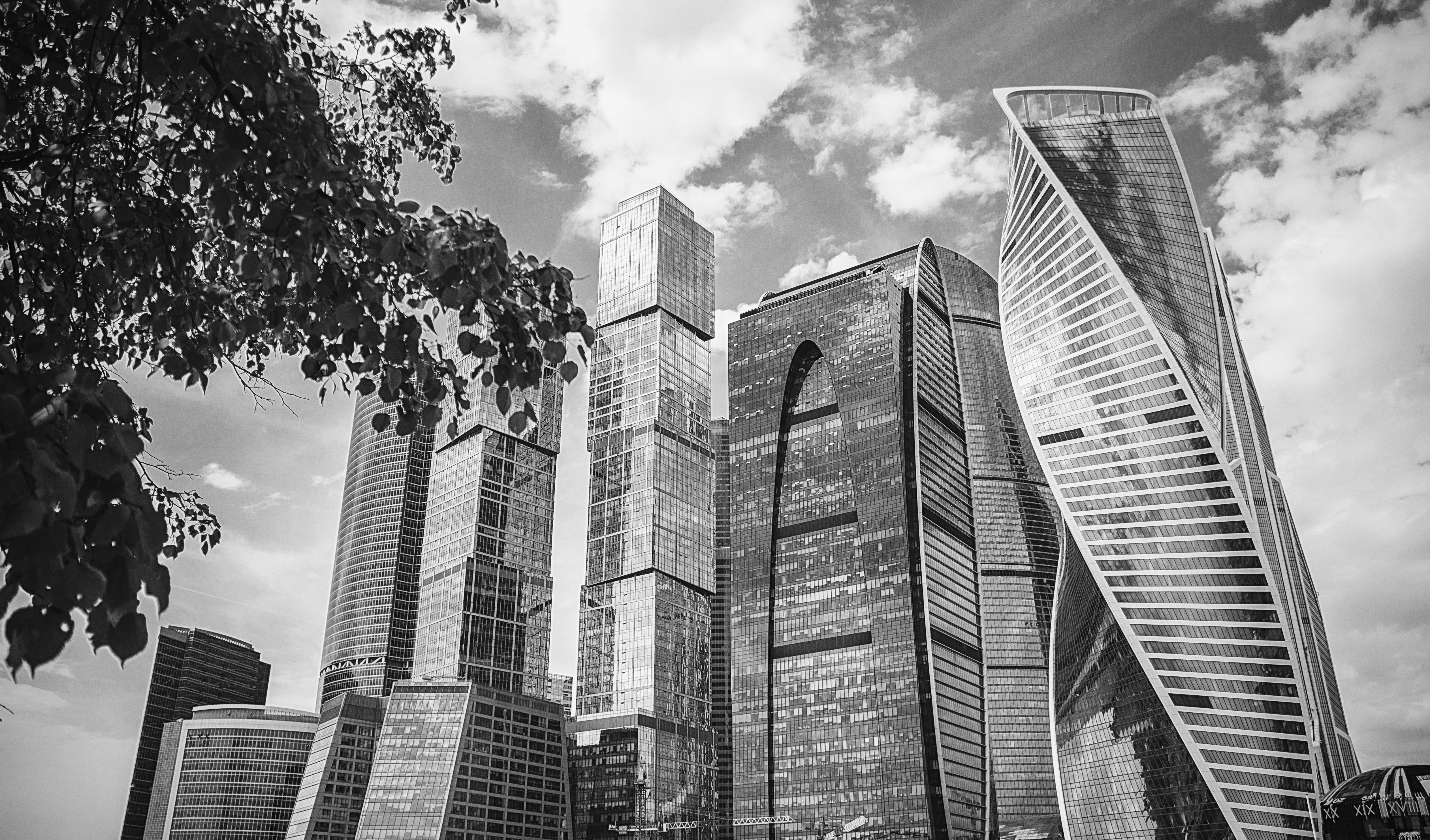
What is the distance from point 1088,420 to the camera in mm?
103188

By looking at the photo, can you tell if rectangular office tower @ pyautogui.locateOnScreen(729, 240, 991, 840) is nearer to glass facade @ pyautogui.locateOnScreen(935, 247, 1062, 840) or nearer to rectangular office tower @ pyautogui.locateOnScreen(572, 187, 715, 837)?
glass facade @ pyautogui.locateOnScreen(935, 247, 1062, 840)

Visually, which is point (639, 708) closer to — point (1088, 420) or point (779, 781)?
point (779, 781)

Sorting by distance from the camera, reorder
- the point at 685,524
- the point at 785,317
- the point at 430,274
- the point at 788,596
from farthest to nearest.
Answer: the point at 685,524 < the point at 785,317 < the point at 788,596 < the point at 430,274

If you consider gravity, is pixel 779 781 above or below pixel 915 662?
below

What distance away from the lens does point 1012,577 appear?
6545 inches

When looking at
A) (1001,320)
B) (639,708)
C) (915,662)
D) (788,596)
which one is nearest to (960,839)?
(915,662)

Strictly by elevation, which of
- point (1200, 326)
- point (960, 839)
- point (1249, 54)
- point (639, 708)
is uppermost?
point (1249, 54)

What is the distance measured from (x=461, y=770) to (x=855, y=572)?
5687 centimetres

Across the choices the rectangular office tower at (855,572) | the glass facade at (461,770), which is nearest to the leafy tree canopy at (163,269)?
the glass facade at (461,770)

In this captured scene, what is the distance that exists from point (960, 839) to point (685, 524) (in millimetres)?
67360

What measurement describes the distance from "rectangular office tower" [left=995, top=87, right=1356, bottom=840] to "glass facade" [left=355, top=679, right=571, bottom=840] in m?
65.2

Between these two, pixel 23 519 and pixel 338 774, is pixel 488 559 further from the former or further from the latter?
pixel 23 519

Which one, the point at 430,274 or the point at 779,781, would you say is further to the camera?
the point at 779,781

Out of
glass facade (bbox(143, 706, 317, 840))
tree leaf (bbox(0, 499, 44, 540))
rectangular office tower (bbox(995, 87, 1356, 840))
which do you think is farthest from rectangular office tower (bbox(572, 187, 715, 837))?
tree leaf (bbox(0, 499, 44, 540))
